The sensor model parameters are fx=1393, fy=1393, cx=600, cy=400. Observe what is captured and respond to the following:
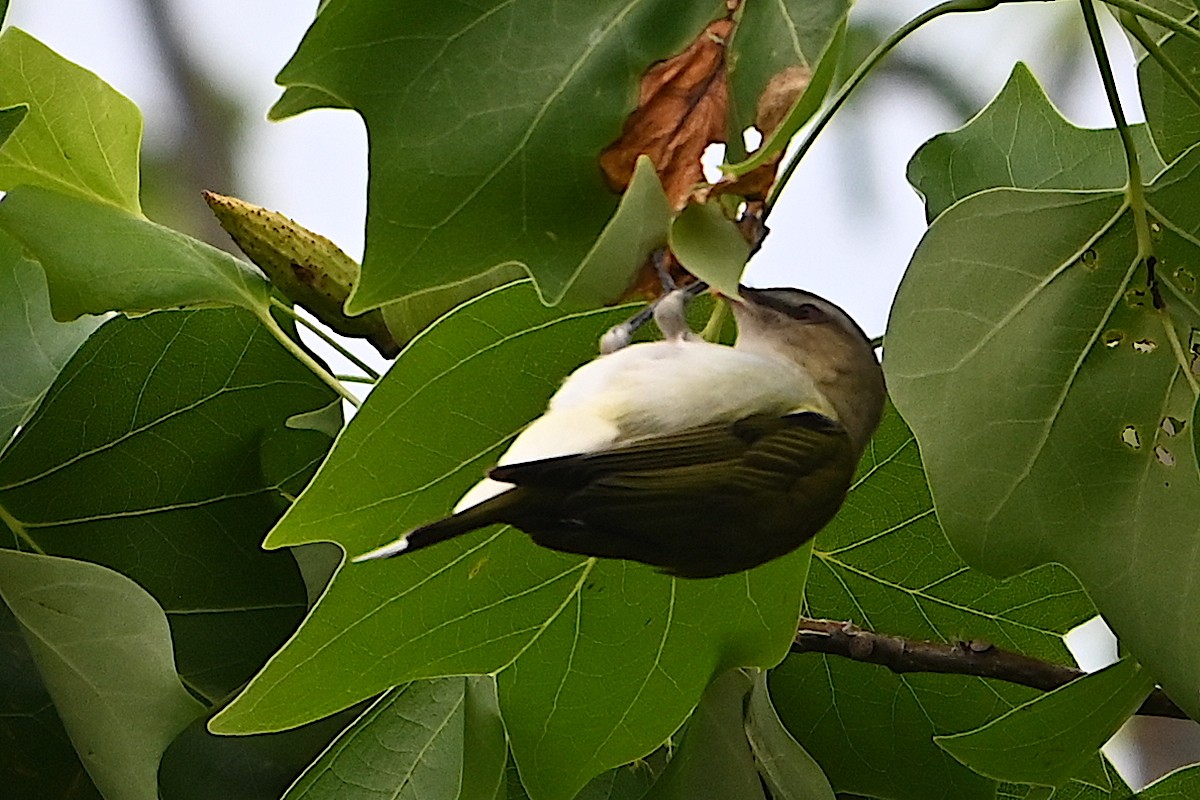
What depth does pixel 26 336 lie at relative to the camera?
559 mm

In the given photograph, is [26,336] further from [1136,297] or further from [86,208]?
[1136,297]

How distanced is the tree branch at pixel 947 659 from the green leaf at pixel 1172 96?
0.21 m

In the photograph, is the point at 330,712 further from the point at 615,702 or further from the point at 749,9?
the point at 749,9

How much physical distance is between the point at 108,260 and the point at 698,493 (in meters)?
0.30

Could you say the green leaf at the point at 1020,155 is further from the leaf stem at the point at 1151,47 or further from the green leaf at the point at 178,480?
the green leaf at the point at 178,480

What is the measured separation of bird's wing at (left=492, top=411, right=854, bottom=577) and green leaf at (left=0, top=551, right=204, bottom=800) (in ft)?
0.68

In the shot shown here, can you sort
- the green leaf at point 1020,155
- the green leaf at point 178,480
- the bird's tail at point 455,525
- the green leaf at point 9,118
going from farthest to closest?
the green leaf at point 1020,155 < the green leaf at point 178,480 < the green leaf at point 9,118 < the bird's tail at point 455,525

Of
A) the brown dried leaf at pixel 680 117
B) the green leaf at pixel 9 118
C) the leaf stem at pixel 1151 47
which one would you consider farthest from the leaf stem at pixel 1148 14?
the green leaf at pixel 9 118

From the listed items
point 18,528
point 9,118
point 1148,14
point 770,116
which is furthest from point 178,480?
point 1148,14

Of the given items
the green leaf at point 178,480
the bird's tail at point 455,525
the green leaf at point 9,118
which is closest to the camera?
the bird's tail at point 455,525

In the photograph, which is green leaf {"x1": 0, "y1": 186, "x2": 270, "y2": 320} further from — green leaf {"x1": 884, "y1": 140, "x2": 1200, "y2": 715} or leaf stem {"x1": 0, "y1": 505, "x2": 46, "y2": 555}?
green leaf {"x1": 884, "y1": 140, "x2": 1200, "y2": 715}

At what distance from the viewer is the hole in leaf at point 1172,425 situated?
462 millimetres

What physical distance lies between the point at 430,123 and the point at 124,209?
230mm

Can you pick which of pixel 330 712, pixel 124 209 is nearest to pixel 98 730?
pixel 330 712
